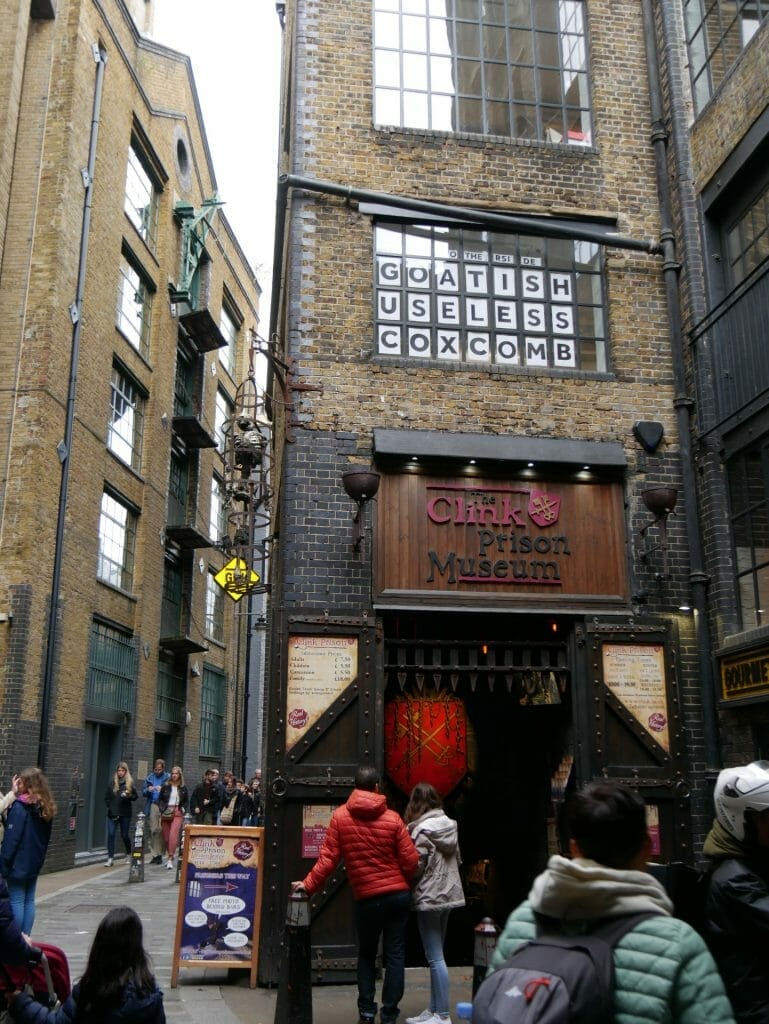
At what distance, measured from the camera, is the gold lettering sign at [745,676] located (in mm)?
8531

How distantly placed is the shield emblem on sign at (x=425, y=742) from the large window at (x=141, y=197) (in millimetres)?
15696

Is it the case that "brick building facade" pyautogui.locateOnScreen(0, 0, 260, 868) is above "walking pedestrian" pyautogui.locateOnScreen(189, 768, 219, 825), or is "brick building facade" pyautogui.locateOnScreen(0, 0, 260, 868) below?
above

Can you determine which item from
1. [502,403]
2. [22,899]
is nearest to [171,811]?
[22,899]

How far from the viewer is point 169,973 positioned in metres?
8.73

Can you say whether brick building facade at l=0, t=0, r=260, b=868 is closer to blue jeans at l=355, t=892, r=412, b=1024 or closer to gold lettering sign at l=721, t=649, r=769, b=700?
blue jeans at l=355, t=892, r=412, b=1024

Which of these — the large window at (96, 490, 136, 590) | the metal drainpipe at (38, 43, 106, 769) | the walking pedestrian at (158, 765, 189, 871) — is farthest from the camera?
the large window at (96, 490, 136, 590)

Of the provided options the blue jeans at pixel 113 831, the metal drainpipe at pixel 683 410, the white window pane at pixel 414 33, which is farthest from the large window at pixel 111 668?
the metal drainpipe at pixel 683 410

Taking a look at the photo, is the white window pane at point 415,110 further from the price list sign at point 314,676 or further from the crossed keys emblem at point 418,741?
the crossed keys emblem at point 418,741

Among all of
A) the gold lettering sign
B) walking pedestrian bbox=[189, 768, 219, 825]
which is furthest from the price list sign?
walking pedestrian bbox=[189, 768, 219, 825]

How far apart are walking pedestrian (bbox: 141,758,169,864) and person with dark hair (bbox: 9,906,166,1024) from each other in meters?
14.7

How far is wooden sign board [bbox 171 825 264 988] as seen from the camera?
813 centimetres

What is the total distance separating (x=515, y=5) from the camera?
37.8ft

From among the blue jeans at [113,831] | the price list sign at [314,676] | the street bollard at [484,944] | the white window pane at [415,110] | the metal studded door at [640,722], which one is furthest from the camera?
the blue jeans at [113,831]

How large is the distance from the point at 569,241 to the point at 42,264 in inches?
432
